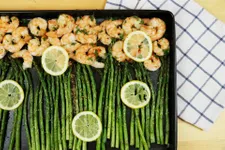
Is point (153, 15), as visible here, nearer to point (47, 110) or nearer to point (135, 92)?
point (135, 92)

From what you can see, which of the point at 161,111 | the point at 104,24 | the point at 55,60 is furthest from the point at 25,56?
the point at 161,111

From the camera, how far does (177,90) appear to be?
3.05m

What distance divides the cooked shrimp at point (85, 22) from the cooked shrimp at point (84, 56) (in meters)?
0.13

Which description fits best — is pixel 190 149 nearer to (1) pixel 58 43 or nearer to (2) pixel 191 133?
(2) pixel 191 133

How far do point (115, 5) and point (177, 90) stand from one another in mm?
712

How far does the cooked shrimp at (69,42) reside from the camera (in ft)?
9.60

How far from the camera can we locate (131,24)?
9.67 feet

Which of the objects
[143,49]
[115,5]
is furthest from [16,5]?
[143,49]

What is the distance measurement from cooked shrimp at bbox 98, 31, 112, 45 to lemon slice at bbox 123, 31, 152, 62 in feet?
0.38

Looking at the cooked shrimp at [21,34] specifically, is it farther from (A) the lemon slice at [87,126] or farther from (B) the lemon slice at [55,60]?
(A) the lemon slice at [87,126]

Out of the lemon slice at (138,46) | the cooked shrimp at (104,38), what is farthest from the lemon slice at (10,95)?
the lemon slice at (138,46)

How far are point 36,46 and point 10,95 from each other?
0.35 metres

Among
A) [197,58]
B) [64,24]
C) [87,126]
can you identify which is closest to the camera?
[87,126]

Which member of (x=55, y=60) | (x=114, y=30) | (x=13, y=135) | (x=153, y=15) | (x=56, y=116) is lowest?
(x=13, y=135)
